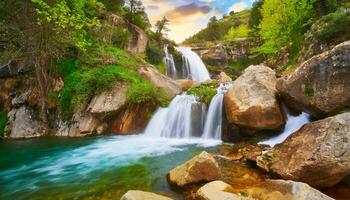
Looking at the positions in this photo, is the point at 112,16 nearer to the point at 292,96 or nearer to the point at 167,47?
the point at 167,47

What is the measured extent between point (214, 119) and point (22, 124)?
10.5 meters

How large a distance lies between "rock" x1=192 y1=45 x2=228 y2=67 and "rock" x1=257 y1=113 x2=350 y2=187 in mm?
26839

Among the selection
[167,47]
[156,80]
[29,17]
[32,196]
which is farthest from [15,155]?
[167,47]

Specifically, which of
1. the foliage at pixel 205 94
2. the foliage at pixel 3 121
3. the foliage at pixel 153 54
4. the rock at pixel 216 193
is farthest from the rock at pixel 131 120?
the foliage at pixel 153 54

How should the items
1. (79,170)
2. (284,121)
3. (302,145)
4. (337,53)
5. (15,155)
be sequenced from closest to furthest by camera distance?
(302,145)
(337,53)
(79,170)
(284,121)
(15,155)

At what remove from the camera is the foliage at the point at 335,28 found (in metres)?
14.0

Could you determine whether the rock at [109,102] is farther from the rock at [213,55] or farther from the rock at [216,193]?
the rock at [213,55]

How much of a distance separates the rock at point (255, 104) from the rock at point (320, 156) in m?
3.06

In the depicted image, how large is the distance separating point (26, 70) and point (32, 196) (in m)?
12.4

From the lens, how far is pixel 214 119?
44.8 ft

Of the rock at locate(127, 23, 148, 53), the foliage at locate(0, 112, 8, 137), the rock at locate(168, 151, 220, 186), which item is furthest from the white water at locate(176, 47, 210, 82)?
the rock at locate(168, 151, 220, 186)

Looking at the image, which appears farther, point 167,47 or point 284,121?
point 167,47

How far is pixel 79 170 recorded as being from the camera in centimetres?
1002

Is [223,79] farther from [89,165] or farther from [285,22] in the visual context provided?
[89,165]
